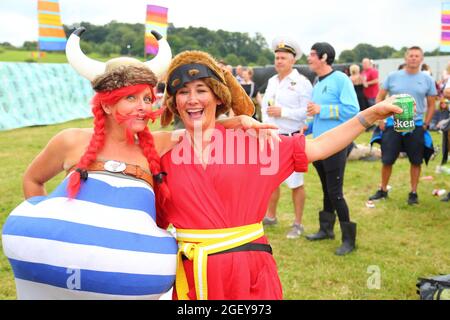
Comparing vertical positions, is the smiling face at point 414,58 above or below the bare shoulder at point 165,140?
above

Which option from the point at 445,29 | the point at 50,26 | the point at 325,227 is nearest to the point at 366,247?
the point at 325,227

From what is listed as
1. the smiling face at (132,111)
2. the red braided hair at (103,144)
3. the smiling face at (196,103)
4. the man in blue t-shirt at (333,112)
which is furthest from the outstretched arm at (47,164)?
the man in blue t-shirt at (333,112)

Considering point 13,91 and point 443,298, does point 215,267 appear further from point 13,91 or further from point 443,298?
point 13,91

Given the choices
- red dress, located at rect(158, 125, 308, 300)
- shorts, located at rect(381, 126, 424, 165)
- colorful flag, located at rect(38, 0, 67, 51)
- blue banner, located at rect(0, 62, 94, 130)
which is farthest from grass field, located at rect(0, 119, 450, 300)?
colorful flag, located at rect(38, 0, 67, 51)

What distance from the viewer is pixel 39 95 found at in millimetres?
14617

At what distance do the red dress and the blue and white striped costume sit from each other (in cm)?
15

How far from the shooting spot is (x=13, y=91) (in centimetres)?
1349

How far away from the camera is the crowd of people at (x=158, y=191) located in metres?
1.85

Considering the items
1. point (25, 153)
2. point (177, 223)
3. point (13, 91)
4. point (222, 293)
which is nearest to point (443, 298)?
point (222, 293)

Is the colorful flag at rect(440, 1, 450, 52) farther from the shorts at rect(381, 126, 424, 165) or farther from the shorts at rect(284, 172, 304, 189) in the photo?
the shorts at rect(284, 172, 304, 189)

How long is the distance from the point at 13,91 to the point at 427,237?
40.8 feet

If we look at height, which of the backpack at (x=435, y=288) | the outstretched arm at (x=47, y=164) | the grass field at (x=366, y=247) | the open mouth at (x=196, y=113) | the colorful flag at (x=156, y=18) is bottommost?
the grass field at (x=366, y=247)

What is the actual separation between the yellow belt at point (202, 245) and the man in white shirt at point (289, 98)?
110 inches

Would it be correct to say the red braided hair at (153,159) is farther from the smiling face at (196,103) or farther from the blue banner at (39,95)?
the blue banner at (39,95)
